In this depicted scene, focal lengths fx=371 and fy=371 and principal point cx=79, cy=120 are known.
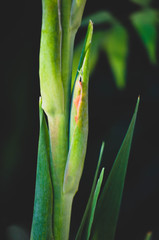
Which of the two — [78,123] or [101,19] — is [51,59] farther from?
[101,19]

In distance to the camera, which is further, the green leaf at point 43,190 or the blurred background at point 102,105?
the blurred background at point 102,105

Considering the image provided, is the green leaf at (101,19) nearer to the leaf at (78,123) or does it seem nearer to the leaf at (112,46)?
the leaf at (112,46)

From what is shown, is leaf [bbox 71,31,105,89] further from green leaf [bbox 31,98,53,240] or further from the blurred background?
green leaf [bbox 31,98,53,240]

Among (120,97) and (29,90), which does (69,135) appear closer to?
(29,90)

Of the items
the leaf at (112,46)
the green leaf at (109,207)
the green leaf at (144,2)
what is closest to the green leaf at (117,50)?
the leaf at (112,46)

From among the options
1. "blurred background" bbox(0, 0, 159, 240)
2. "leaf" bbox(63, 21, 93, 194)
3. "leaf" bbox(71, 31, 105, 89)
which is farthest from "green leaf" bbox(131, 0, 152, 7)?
"leaf" bbox(63, 21, 93, 194)

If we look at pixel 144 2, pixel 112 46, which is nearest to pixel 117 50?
pixel 112 46

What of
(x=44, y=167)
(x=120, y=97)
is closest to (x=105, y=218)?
(x=44, y=167)
